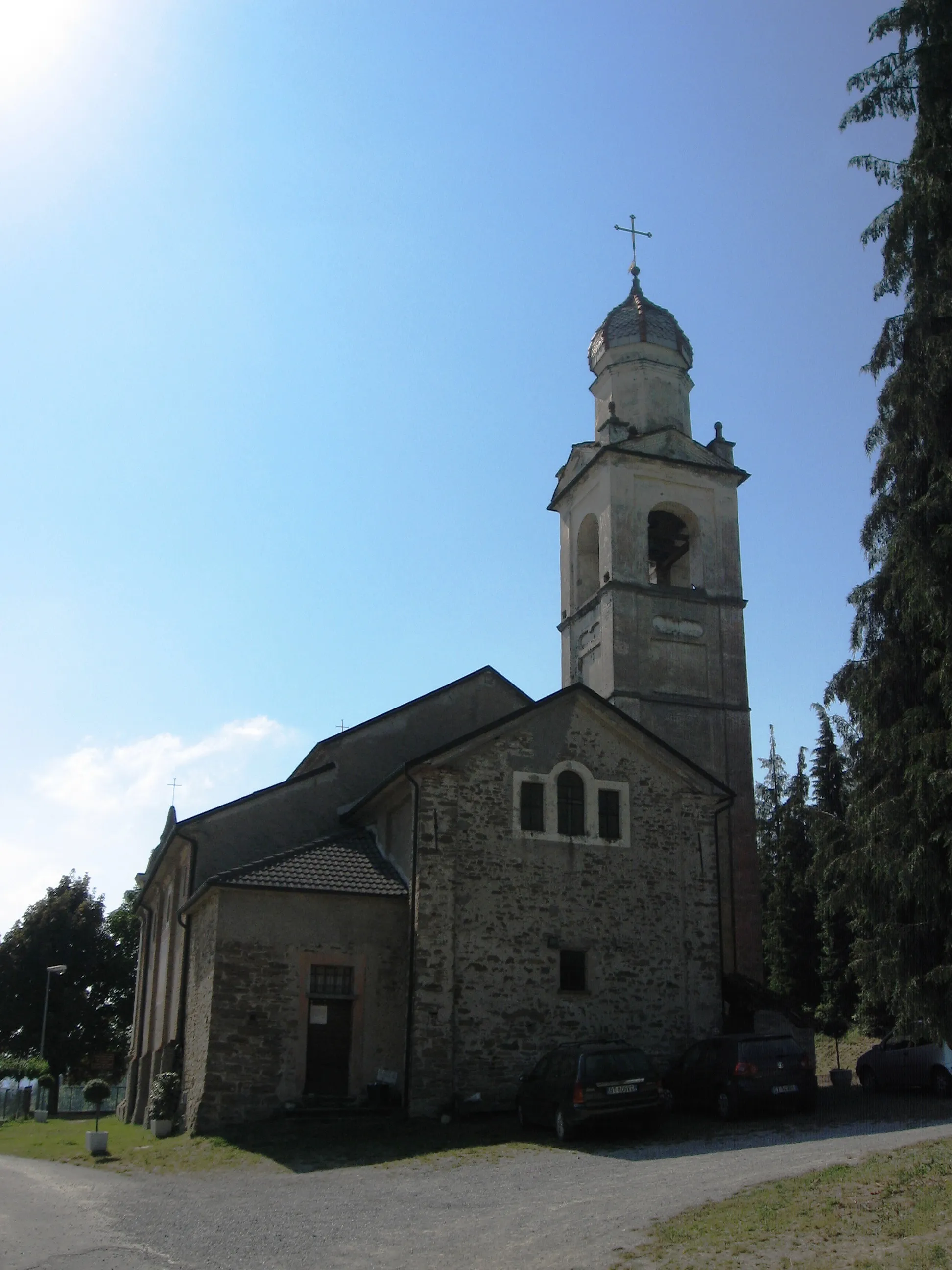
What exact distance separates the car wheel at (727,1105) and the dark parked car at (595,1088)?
1291 millimetres

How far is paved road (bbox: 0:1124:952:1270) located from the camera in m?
10.0

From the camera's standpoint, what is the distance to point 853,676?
1596 cm

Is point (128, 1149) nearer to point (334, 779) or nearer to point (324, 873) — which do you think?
point (324, 873)

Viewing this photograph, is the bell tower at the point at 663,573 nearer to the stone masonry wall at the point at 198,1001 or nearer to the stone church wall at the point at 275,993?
the stone church wall at the point at 275,993

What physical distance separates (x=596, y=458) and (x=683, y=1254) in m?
23.1

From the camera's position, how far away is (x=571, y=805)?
882 inches

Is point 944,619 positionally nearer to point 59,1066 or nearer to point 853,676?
point 853,676

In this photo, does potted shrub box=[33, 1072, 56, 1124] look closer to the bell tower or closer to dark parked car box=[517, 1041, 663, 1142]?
the bell tower

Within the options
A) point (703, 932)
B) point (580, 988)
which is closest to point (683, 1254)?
point (580, 988)

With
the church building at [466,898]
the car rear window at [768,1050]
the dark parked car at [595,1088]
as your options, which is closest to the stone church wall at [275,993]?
the church building at [466,898]

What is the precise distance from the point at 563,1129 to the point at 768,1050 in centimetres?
365

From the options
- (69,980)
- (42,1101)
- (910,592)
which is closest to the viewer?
(910,592)

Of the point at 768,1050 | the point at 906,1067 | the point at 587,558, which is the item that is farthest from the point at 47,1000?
the point at 768,1050

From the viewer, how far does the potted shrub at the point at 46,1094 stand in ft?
104
